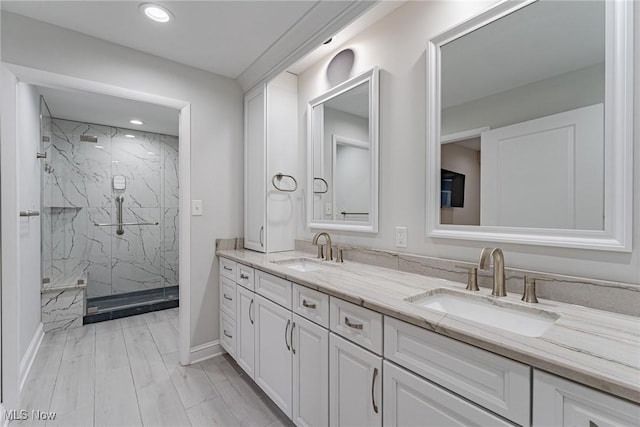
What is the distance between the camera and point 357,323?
1.14 metres

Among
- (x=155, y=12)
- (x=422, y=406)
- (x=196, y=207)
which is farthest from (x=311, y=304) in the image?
(x=155, y=12)

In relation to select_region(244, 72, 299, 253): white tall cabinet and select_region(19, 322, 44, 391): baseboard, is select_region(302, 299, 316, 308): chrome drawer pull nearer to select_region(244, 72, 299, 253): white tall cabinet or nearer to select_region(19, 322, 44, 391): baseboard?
select_region(244, 72, 299, 253): white tall cabinet

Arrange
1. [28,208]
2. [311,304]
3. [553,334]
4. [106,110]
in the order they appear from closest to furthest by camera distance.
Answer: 1. [553,334]
2. [311,304]
3. [28,208]
4. [106,110]

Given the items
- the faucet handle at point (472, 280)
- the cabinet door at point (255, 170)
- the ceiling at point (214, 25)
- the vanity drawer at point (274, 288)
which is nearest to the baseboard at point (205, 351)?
the cabinet door at point (255, 170)

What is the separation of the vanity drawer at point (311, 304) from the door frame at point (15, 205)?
4.13 ft

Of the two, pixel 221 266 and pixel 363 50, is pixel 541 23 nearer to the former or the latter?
pixel 363 50

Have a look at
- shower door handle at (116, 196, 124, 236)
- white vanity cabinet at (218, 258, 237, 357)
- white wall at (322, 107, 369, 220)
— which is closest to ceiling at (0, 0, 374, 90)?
white wall at (322, 107, 369, 220)

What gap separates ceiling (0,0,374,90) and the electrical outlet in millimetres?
1203

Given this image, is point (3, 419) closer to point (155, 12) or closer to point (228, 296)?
point (228, 296)

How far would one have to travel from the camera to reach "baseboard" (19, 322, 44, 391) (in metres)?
2.01

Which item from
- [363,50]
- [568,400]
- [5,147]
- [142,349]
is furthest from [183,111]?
[568,400]

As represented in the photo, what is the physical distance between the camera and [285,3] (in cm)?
161

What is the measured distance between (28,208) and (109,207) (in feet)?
5.33

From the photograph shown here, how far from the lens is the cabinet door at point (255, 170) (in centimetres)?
234
